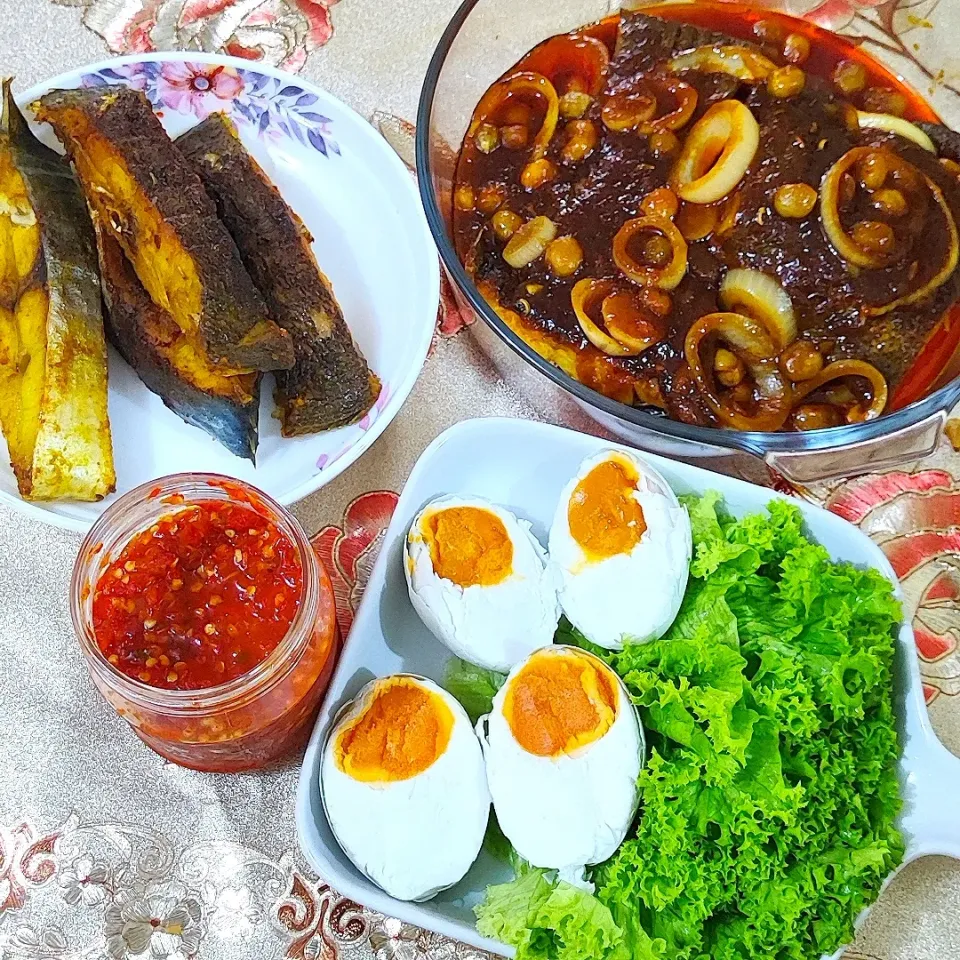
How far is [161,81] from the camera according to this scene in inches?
49.6

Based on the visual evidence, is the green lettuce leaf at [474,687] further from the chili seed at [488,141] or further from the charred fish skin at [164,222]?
the chili seed at [488,141]

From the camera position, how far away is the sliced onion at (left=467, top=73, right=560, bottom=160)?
122cm

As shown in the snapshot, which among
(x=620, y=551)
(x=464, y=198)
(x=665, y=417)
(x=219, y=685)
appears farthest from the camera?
(x=464, y=198)

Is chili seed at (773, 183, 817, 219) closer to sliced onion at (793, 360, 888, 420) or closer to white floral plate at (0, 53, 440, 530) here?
sliced onion at (793, 360, 888, 420)

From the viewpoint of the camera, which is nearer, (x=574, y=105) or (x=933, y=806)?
(x=933, y=806)

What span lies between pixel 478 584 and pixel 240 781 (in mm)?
375

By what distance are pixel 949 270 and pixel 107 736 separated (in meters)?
1.10

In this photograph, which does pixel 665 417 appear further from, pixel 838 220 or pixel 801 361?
pixel 838 220

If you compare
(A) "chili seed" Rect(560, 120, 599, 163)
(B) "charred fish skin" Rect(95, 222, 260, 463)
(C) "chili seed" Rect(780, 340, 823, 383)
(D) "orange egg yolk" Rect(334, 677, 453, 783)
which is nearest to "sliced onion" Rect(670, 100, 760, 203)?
(A) "chili seed" Rect(560, 120, 599, 163)

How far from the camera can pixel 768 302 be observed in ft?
3.74

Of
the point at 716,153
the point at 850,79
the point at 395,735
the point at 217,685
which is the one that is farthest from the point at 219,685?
the point at 850,79

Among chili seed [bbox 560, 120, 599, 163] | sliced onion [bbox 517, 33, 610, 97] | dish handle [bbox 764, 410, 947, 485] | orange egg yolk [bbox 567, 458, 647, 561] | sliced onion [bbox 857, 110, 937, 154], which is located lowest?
orange egg yolk [bbox 567, 458, 647, 561]

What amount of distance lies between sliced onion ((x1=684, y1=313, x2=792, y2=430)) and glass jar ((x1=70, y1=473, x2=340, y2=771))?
47cm

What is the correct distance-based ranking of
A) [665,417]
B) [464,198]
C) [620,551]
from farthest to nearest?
[464,198] < [665,417] < [620,551]
